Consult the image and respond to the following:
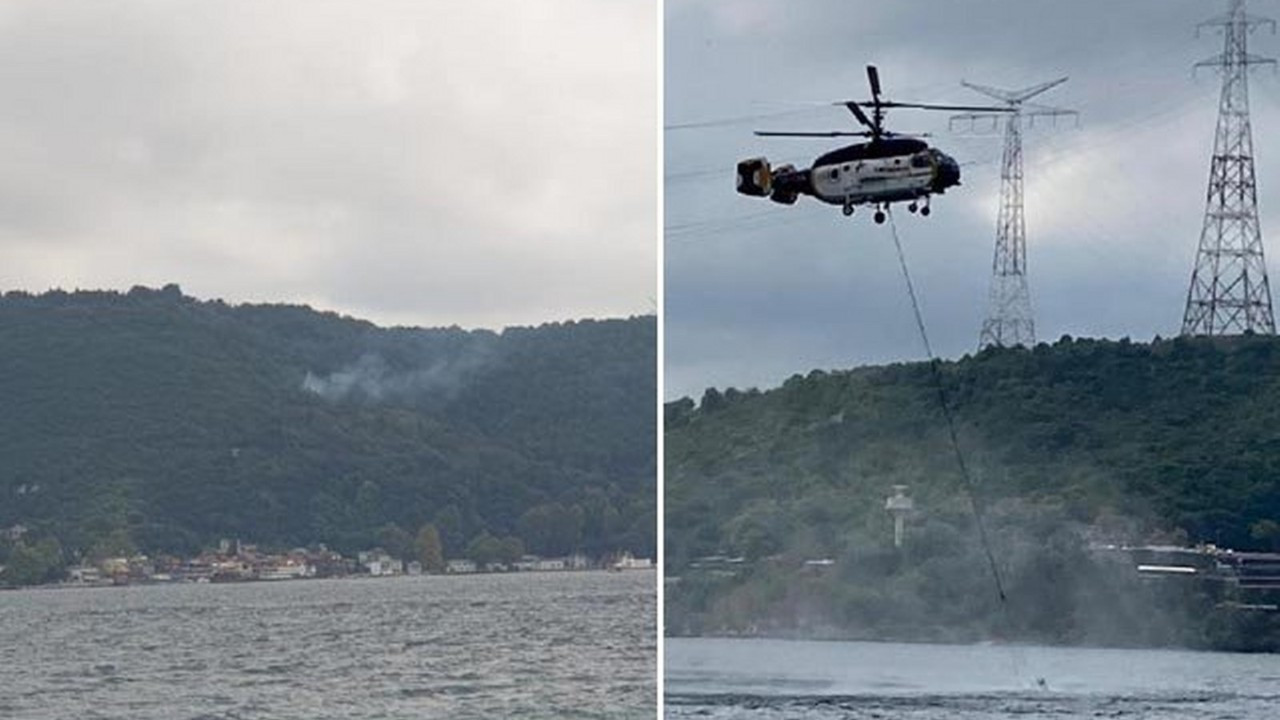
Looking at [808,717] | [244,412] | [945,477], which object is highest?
[244,412]

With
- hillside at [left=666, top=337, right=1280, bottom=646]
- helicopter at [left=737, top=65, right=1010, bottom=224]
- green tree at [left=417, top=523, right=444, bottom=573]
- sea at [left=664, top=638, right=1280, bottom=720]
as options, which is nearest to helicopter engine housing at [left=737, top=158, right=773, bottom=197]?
helicopter at [left=737, top=65, right=1010, bottom=224]

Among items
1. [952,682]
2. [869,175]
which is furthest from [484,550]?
[869,175]

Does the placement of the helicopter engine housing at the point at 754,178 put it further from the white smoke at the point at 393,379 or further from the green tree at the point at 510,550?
the green tree at the point at 510,550

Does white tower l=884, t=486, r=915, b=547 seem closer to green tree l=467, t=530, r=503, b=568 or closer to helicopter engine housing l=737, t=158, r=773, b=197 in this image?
helicopter engine housing l=737, t=158, r=773, b=197

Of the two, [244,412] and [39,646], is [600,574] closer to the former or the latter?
[244,412]

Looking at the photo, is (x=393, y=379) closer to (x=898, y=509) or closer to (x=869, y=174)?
(x=898, y=509)

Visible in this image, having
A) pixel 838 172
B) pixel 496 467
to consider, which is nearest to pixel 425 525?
pixel 496 467
